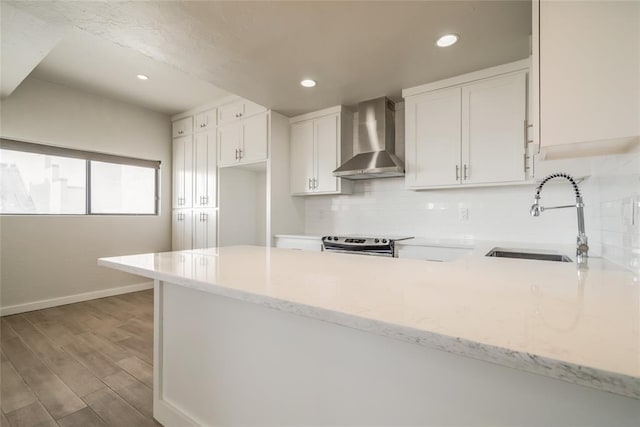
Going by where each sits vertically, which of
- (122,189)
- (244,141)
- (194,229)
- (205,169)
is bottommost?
(194,229)

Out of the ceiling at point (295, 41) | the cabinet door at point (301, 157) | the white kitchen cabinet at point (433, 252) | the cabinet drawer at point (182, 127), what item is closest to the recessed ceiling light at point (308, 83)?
the ceiling at point (295, 41)

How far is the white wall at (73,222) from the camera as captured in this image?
10.7ft

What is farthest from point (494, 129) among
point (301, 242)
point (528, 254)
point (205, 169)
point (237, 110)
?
point (205, 169)

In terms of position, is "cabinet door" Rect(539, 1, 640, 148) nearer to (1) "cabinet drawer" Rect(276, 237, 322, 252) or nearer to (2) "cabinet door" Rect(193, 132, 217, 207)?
(1) "cabinet drawer" Rect(276, 237, 322, 252)

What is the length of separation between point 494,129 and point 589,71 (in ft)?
5.12

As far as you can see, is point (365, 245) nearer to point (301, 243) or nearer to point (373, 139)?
point (301, 243)

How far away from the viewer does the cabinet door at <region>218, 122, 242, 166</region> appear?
12.3ft

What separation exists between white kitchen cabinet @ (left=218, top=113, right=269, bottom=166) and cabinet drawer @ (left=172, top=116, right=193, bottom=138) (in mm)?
701

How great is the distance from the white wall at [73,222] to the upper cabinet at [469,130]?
3.73 m

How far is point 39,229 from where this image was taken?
3.44 metres

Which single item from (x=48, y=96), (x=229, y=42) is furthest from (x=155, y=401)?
(x=48, y=96)

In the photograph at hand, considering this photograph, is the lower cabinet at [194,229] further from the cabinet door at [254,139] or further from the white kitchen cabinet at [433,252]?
the white kitchen cabinet at [433,252]

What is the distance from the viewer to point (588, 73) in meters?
1.03

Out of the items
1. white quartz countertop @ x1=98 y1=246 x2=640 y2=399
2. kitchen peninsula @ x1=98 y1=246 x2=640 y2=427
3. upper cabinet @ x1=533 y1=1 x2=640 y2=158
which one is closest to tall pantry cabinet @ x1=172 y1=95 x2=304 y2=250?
kitchen peninsula @ x1=98 y1=246 x2=640 y2=427
